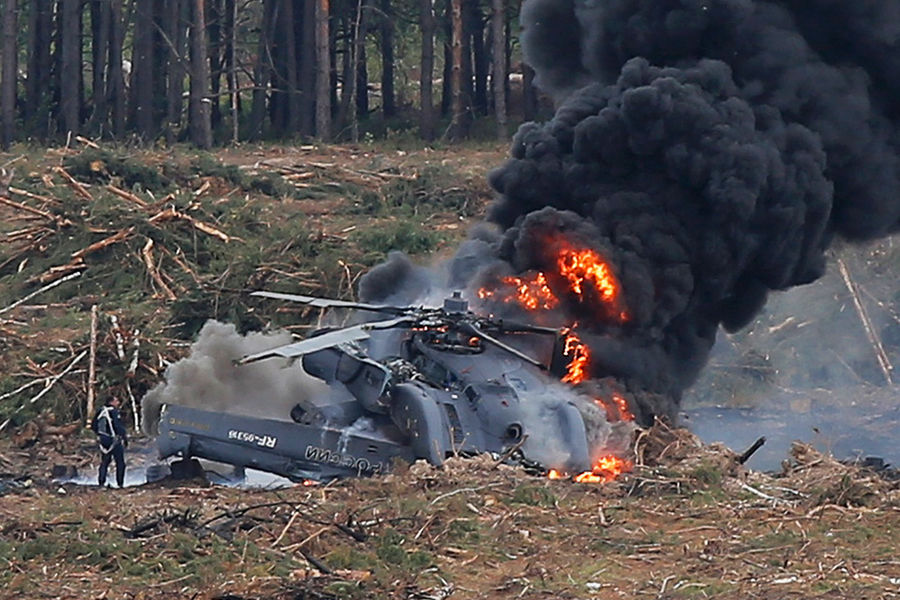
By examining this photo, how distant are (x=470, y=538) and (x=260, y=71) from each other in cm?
3848

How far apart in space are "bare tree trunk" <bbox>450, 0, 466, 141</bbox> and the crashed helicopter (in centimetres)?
2621

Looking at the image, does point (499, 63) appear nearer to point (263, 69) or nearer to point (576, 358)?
point (263, 69)

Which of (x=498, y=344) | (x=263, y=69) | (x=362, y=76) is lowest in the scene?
(x=498, y=344)

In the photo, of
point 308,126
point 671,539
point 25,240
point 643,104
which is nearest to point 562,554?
point 671,539

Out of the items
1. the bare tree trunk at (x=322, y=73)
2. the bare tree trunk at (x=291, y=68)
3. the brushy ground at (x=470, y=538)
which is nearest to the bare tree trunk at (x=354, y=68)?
the bare tree trunk at (x=322, y=73)

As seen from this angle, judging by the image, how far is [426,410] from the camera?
2006cm

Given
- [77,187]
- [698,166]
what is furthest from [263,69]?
[698,166]

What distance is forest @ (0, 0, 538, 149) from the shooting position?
1855 inches

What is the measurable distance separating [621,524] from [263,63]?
36.2 m

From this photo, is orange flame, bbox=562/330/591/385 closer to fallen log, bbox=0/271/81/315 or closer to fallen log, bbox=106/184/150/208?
fallen log, bbox=0/271/81/315

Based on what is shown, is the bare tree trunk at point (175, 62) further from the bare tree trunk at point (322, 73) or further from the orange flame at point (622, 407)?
the orange flame at point (622, 407)

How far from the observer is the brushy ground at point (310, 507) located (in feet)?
48.3

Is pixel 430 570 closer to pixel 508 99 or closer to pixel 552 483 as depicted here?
pixel 552 483

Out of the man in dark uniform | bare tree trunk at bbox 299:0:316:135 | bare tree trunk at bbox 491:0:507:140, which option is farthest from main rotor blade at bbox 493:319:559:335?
bare tree trunk at bbox 299:0:316:135
